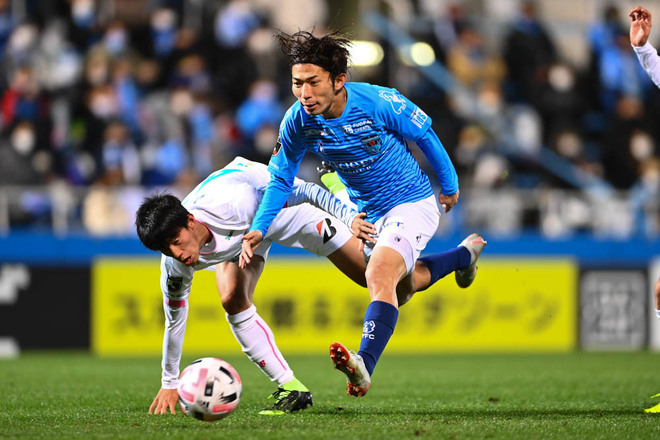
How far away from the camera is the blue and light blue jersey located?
6199 mm

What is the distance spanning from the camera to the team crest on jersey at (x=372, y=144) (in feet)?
20.4

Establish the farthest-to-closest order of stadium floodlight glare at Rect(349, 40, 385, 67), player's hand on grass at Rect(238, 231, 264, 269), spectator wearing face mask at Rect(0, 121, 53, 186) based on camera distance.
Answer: stadium floodlight glare at Rect(349, 40, 385, 67), spectator wearing face mask at Rect(0, 121, 53, 186), player's hand on grass at Rect(238, 231, 264, 269)

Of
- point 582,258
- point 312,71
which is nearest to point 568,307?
point 582,258

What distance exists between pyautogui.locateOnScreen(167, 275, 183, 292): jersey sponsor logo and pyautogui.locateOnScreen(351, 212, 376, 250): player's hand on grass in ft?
3.58

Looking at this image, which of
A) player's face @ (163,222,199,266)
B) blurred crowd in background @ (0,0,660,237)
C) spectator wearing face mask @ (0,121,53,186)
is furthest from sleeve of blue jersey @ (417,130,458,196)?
spectator wearing face mask @ (0,121,53,186)

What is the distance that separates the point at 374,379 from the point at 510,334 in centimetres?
422

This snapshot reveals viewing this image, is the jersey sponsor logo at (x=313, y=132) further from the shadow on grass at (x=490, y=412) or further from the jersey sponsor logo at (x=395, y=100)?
the shadow on grass at (x=490, y=412)

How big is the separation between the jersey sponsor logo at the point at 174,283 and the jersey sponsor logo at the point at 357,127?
1327 millimetres

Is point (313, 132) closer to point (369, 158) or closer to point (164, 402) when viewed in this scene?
point (369, 158)

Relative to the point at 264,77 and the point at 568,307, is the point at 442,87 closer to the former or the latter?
the point at 264,77

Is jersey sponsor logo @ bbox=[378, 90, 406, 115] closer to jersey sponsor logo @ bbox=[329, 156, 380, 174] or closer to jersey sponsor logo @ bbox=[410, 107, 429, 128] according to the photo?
jersey sponsor logo @ bbox=[410, 107, 429, 128]

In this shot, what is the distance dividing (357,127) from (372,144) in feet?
0.49

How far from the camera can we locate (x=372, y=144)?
6246 millimetres

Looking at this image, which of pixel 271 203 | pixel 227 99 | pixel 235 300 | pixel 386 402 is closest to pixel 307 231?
pixel 271 203
